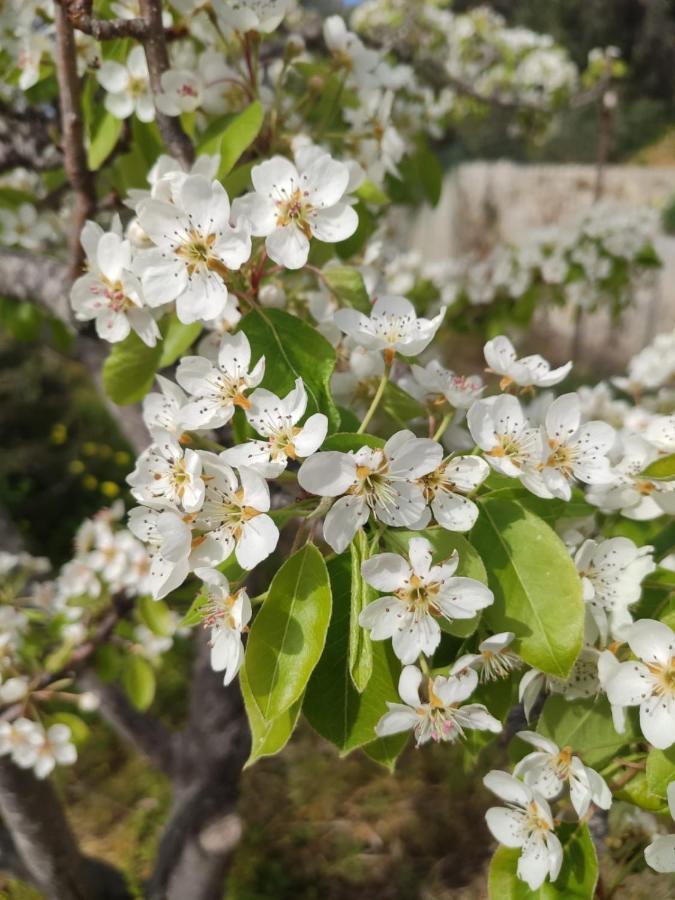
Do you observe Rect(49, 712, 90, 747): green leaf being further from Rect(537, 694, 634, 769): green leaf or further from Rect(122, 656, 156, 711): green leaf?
Rect(537, 694, 634, 769): green leaf

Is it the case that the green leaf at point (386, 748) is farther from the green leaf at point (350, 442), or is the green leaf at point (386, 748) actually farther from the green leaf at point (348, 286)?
the green leaf at point (348, 286)

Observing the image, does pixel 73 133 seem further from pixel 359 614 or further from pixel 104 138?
pixel 359 614

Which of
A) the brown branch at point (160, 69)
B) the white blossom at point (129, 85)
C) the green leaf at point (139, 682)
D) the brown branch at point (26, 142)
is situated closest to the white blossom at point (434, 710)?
the brown branch at point (160, 69)

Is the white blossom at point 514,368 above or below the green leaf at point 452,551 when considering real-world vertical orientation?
above

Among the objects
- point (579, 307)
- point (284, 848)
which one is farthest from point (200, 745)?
point (579, 307)

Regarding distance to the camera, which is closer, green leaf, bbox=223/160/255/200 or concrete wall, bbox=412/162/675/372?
green leaf, bbox=223/160/255/200

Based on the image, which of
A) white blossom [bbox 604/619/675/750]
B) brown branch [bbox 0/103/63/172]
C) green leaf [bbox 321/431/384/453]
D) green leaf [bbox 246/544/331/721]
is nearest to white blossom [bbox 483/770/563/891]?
white blossom [bbox 604/619/675/750]
